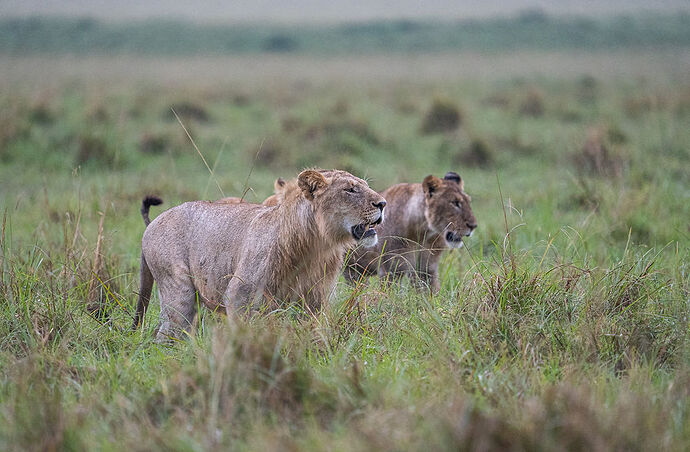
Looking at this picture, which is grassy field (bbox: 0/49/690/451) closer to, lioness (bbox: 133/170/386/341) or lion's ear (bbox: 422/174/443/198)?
lioness (bbox: 133/170/386/341)

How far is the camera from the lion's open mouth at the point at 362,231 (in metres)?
4.37

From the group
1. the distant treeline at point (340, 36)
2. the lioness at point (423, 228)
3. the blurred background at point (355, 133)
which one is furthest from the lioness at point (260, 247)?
the distant treeline at point (340, 36)

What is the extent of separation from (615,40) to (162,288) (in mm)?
51179

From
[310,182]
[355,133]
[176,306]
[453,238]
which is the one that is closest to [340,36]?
[355,133]

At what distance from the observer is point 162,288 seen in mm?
4773

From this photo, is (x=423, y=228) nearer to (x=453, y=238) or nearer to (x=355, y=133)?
(x=453, y=238)

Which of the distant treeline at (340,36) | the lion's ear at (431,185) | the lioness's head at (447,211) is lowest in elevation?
the distant treeline at (340,36)

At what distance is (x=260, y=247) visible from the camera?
4.45 metres

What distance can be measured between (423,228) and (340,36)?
172 feet

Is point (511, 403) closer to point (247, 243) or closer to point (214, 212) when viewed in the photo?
point (247, 243)

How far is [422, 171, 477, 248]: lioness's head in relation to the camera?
570cm

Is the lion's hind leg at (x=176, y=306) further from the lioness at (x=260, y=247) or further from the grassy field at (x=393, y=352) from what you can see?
the grassy field at (x=393, y=352)

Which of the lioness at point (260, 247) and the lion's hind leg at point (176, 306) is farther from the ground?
the lioness at point (260, 247)

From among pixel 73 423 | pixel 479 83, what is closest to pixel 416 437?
pixel 73 423
